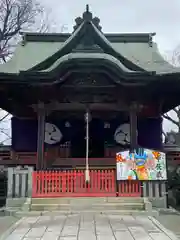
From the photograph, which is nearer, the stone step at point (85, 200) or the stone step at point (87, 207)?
the stone step at point (87, 207)

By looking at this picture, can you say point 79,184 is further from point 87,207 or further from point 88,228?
point 88,228

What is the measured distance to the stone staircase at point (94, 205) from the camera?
901 centimetres

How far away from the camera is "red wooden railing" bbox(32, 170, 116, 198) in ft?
32.3

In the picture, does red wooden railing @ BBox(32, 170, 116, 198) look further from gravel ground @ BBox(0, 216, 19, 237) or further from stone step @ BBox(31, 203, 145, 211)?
gravel ground @ BBox(0, 216, 19, 237)

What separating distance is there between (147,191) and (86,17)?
6722 millimetres

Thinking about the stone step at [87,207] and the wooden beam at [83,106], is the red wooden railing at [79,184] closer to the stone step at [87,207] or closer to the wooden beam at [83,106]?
the stone step at [87,207]

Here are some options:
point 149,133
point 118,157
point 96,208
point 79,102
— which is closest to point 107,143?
point 149,133

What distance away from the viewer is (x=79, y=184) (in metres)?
9.95

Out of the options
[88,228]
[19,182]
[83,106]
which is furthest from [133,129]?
[88,228]

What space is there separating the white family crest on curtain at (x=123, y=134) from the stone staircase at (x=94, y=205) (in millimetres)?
4633

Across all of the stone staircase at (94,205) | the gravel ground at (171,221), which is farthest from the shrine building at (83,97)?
the gravel ground at (171,221)

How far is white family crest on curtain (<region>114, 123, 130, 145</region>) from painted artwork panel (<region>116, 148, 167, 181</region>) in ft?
12.4

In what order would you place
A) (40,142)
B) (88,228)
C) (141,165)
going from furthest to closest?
(40,142) < (141,165) < (88,228)

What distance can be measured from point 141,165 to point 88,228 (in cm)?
389
